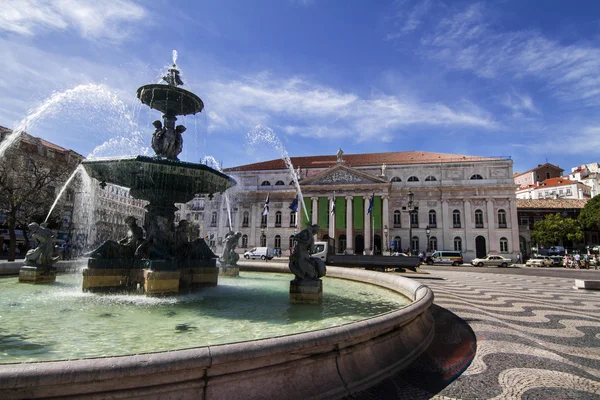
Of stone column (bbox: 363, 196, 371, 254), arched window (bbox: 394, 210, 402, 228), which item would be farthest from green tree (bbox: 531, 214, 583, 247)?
stone column (bbox: 363, 196, 371, 254)

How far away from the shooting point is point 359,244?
45938 millimetres

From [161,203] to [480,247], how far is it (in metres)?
45.7

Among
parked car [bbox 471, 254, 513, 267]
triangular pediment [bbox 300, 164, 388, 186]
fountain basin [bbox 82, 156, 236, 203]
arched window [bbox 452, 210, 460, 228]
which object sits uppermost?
triangular pediment [bbox 300, 164, 388, 186]

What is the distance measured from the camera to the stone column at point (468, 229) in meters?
43.9

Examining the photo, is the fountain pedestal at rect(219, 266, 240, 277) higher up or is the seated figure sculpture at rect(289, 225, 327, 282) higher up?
the seated figure sculpture at rect(289, 225, 327, 282)

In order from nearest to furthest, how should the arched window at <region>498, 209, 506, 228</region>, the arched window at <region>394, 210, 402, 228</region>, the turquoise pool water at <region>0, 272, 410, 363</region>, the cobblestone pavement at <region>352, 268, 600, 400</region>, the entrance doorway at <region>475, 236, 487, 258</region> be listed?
the cobblestone pavement at <region>352, 268, 600, 400</region> < the turquoise pool water at <region>0, 272, 410, 363</region> < the arched window at <region>498, 209, 506, 228</region> < the entrance doorway at <region>475, 236, 487, 258</region> < the arched window at <region>394, 210, 402, 228</region>

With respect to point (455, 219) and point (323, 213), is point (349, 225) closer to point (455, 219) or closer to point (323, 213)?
point (323, 213)

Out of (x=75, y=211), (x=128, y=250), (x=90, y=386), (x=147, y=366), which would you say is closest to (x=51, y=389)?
(x=90, y=386)

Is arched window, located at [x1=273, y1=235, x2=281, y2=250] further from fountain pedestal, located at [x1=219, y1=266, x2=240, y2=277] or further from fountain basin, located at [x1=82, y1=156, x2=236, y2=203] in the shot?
fountain basin, located at [x1=82, y1=156, x2=236, y2=203]

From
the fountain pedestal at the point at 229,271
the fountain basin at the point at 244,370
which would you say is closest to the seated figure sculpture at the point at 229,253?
the fountain pedestal at the point at 229,271

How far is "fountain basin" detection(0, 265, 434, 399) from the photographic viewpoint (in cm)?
200

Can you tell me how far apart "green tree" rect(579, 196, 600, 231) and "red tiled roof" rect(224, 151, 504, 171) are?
41.9 feet

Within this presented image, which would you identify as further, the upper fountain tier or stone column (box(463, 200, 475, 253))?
stone column (box(463, 200, 475, 253))

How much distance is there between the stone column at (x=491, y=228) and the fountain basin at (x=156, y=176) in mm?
43711
